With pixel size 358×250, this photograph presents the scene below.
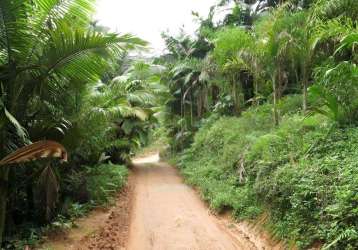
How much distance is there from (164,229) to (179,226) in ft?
1.15

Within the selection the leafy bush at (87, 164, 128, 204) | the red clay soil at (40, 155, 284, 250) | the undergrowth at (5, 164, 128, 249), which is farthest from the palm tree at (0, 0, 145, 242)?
the leafy bush at (87, 164, 128, 204)

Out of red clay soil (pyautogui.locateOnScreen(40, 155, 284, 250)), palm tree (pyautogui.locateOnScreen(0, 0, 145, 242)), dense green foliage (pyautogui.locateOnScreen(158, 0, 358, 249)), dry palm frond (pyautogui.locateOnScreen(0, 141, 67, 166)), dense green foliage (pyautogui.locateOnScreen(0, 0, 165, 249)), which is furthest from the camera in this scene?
red clay soil (pyautogui.locateOnScreen(40, 155, 284, 250))

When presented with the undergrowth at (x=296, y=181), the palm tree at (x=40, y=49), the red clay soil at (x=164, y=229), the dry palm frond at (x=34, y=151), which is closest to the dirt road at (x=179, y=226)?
the red clay soil at (x=164, y=229)

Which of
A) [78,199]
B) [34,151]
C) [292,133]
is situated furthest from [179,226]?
[34,151]

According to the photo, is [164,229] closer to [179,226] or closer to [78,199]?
[179,226]

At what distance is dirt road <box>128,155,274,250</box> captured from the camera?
6.40 metres

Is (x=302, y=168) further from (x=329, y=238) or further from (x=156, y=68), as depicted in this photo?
(x=156, y=68)

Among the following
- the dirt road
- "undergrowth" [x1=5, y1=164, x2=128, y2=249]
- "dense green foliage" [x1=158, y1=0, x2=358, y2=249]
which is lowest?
the dirt road

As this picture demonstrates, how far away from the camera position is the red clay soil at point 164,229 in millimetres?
6262

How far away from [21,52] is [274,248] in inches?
180

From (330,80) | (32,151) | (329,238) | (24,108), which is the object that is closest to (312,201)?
(329,238)

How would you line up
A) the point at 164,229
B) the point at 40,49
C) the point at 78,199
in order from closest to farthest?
the point at 40,49
the point at 164,229
the point at 78,199

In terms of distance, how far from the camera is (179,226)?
7473 millimetres

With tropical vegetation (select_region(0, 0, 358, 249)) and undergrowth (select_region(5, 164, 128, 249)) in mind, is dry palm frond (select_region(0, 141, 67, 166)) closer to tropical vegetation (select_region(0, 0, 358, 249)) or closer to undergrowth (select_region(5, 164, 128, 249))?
tropical vegetation (select_region(0, 0, 358, 249))
